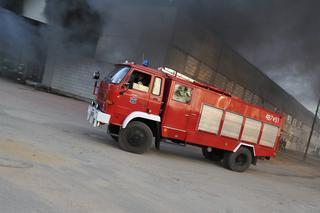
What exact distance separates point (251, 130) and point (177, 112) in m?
2.44

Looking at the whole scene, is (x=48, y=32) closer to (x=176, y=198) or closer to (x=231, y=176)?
(x=231, y=176)

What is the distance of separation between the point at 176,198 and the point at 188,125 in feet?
13.2

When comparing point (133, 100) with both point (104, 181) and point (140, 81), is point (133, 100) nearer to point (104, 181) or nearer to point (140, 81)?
point (140, 81)

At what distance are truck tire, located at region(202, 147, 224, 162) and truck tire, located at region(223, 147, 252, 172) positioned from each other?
0.38 metres

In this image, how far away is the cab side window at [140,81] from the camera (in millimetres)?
9102

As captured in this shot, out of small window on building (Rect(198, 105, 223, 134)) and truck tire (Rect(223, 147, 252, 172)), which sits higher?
small window on building (Rect(198, 105, 223, 134))

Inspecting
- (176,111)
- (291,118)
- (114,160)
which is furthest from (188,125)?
(291,118)

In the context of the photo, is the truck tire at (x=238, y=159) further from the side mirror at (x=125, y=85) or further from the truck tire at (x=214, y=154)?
the side mirror at (x=125, y=85)

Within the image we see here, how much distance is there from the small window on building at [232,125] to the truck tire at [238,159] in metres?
0.46

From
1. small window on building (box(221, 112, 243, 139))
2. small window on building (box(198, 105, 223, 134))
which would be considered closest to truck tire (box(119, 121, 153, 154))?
small window on building (box(198, 105, 223, 134))

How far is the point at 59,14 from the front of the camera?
796 inches

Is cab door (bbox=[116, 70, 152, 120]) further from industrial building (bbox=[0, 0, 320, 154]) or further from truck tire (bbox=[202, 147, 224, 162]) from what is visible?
industrial building (bbox=[0, 0, 320, 154])

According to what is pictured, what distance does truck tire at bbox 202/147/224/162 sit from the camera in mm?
11250

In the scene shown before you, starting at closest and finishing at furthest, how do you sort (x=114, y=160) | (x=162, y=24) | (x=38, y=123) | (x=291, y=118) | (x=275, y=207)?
(x=275, y=207), (x=114, y=160), (x=38, y=123), (x=162, y=24), (x=291, y=118)
